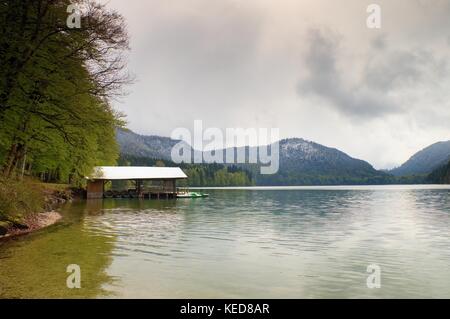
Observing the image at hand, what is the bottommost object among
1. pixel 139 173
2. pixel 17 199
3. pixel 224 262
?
pixel 224 262

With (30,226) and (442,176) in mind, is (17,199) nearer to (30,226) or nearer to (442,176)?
(30,226)

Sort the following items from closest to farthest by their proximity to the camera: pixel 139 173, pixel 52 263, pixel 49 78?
pixel 52 263 < pixel 49 78 < pixel 139 173

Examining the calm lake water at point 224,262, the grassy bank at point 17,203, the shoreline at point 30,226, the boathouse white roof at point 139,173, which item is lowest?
the calm lake water at point 224,262

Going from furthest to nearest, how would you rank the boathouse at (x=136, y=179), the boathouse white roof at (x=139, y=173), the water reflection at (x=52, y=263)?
the boathouse white roof at (x=139, y=173) < the boathouse at (x=136, y=179) < the water reflection at (x=52, y=263)

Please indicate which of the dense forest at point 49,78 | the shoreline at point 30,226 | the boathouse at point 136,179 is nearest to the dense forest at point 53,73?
the dense forest at point 49,78

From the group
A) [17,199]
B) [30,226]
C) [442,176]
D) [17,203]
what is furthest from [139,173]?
[442,176]

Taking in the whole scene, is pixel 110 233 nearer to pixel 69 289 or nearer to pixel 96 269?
pixel 96 269

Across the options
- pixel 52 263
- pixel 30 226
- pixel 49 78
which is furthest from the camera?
pixel 30 226

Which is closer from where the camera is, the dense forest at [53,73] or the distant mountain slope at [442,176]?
the dense forest at [53,73]

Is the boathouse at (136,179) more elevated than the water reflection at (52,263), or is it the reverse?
the boathouse at (136,179)

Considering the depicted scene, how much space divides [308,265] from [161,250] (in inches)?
237

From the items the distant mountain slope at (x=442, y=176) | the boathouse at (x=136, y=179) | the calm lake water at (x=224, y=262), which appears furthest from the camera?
the distant mountain slope at (x=442, y=176)

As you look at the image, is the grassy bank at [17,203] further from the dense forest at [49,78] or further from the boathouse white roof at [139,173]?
the boathouse white roof at [139,173]
